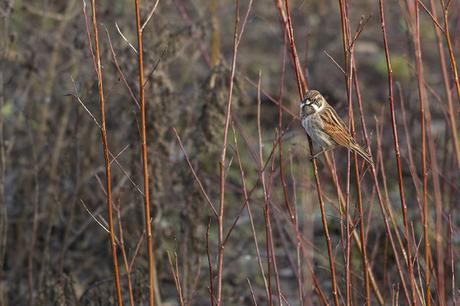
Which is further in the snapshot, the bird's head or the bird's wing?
the bird's wing

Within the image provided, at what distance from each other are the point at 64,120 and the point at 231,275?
1.76 m

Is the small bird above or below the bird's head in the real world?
below

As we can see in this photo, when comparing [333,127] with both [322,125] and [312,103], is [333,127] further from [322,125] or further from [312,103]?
[312,103]

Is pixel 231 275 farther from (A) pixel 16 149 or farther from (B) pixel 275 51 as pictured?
(B) pixel 275 51

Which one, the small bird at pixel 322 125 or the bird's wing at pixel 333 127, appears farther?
the bird's wing at pixel 333 127

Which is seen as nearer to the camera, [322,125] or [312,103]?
[312,103]

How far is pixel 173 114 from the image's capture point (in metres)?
5.48

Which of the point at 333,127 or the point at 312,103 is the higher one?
the point at 312,103

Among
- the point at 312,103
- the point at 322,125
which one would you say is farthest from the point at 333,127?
the point at 312,103

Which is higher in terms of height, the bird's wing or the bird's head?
the bird's head

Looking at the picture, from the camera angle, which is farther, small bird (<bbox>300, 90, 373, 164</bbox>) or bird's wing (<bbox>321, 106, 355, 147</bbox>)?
bird's wing (<bbox>321, 106, 355, 147</bbox>)

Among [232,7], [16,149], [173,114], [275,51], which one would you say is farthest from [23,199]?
[275,51]

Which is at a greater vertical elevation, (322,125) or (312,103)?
(312,103)

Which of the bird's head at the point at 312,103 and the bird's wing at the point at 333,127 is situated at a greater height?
the bird's head at the point at 312,103
